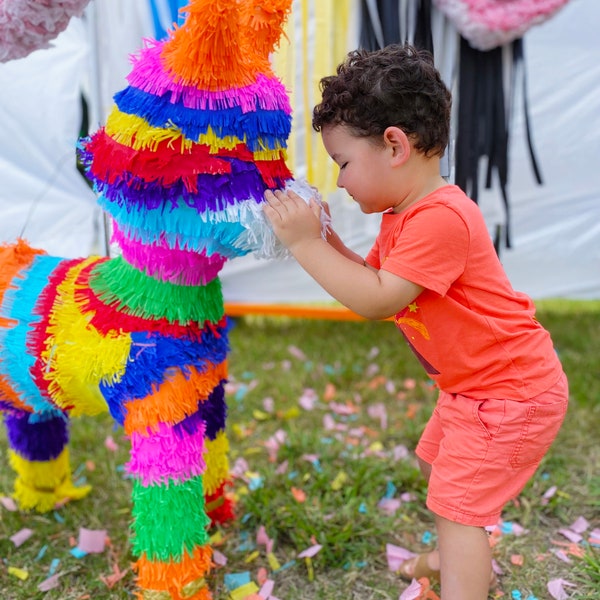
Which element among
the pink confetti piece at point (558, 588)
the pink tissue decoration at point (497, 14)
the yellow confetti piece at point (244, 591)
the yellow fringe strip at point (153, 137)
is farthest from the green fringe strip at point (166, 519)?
the pink tissue decoration at point (497, 14)

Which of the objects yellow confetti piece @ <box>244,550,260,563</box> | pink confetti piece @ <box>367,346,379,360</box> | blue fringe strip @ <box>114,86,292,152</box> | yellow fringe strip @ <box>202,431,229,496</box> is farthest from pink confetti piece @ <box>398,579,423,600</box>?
pink confetti piece @ <box>367,346,379,360</box>

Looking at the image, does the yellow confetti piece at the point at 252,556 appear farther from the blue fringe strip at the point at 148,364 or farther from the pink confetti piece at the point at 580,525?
the pink confetti piece at the point at 580,525

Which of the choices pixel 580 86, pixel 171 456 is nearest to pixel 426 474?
pixel 171 456

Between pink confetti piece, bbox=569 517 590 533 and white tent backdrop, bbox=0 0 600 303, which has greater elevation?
white tent backdrop, bbox=0 0 600 303

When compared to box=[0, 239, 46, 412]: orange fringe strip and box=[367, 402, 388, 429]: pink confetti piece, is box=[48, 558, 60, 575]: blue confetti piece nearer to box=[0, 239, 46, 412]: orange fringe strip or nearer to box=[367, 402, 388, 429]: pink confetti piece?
box=[0, 239, 46, 412]: orange fringe strip

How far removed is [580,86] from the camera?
7.26 ft

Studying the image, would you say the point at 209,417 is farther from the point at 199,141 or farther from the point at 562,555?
the point at 562,555

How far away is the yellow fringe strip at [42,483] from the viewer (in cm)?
158

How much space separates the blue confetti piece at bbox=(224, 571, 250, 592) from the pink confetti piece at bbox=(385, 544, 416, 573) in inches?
11.6

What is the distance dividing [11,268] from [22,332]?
14 centimetres

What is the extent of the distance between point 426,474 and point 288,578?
36cm

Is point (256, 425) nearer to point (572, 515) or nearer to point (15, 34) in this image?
point (572, 515)

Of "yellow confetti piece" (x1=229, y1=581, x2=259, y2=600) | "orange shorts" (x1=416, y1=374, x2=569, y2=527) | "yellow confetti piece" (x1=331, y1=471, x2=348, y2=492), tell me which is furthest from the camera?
"yellow confetti piece" (x1=331, y1=471, x2=348, y2=492)

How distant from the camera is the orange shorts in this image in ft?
3.67
